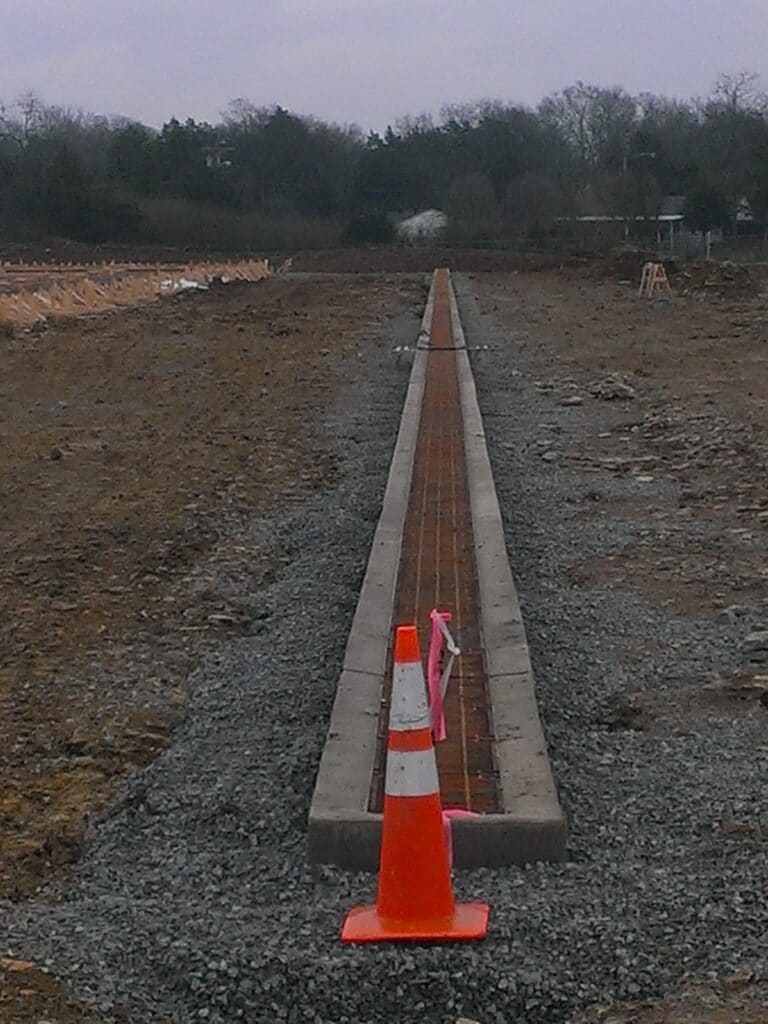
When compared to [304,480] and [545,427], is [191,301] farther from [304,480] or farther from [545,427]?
[304,480]

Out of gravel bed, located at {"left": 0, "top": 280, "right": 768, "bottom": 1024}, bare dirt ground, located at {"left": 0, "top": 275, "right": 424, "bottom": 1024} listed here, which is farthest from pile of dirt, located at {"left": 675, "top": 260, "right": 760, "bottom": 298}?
gravel bed, located at {"left": 0, "top": 280, "right": 768, "bottom": 1024}

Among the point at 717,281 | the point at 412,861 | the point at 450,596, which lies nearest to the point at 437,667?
the point at 412,861

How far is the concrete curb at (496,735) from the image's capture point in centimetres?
419

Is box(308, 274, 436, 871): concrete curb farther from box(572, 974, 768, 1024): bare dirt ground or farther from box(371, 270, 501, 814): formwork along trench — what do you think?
box(572, 974, 768, 1024): bare dirt ground

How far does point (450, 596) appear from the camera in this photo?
7.19 meters

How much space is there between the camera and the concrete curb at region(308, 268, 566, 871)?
4.19 metres

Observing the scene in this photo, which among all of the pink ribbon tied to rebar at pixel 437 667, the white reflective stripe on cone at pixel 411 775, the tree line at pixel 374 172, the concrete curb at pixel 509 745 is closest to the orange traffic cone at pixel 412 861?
the white reflective stripe on cone at pixel 411 775

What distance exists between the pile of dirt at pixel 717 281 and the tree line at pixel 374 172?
112 feet

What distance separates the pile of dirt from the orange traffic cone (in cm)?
3265

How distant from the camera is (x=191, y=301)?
1490 inches

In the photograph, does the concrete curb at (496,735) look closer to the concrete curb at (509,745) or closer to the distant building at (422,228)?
the concrete curb at (509,745)

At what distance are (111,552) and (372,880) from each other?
15.2ft

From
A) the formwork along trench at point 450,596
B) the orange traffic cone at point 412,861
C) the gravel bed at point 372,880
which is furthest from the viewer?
the formwork along trench at point 450,596

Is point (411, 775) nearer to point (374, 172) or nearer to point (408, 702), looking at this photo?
point (408, 702)
